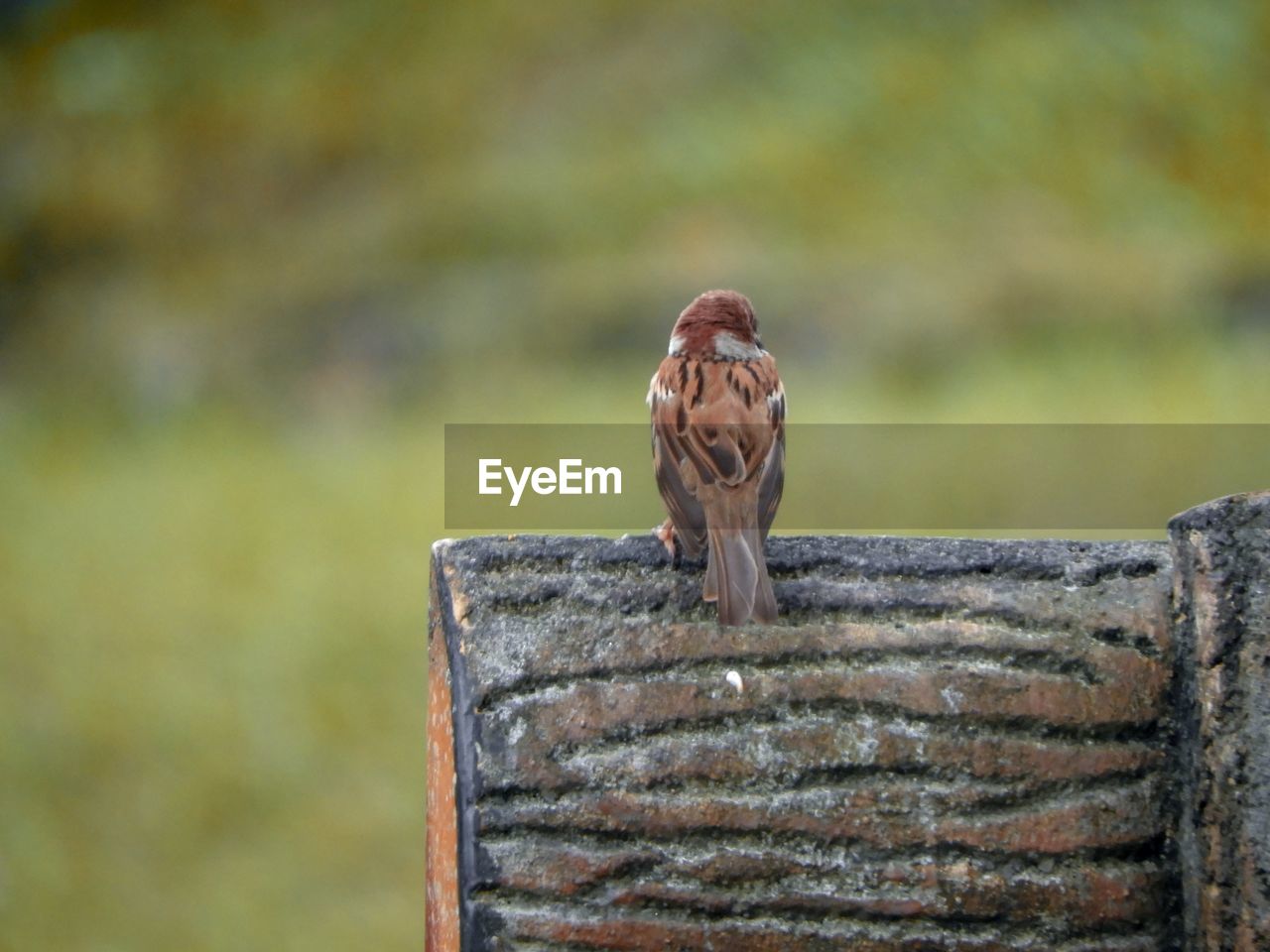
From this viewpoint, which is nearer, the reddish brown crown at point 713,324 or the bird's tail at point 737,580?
the bird's tail at point 737,580

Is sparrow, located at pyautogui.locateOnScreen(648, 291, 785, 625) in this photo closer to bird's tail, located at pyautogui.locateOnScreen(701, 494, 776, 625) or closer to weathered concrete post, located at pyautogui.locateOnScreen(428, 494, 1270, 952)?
bird's tail, located at pyautogui.locateOnScreen(701, 494, 776, 625)

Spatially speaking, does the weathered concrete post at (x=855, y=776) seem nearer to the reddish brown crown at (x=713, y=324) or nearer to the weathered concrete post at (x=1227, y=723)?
the weathered concrete post at (x=1227, y=723)

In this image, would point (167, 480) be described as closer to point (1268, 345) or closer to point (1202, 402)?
point (1202, 402)

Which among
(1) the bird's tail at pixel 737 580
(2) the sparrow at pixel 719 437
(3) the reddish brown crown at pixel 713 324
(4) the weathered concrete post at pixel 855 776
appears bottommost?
(4) the weathered concrete post at pixel 855 776

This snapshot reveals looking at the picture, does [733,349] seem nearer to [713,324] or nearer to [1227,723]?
[713,324]

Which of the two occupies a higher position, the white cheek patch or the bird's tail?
the white cheek patch

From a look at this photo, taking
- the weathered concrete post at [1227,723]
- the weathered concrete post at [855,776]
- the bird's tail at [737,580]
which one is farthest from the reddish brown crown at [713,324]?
the weathered concrete post at [1227,723]

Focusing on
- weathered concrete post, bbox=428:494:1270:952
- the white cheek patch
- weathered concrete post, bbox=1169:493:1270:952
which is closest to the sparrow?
the white cheek patch

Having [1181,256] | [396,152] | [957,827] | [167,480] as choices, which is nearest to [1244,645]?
[957,827]
